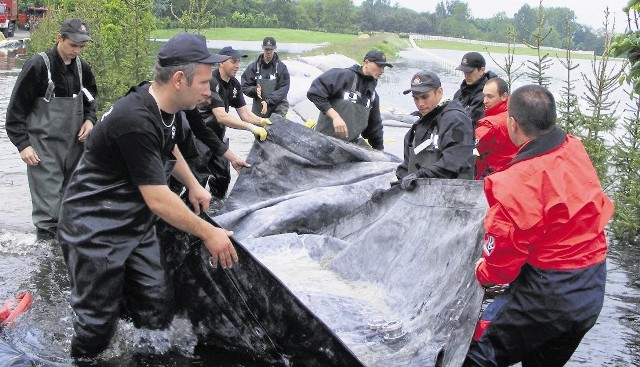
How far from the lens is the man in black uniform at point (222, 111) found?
328 inches

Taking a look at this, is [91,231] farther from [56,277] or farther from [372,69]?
[372,69]

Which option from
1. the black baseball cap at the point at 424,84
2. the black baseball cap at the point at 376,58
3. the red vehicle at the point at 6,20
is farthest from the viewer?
the red vehicle at the point at 6,20

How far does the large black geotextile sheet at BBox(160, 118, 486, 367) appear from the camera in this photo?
4.15 meters

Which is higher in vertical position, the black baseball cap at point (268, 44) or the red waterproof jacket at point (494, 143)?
the black baseball cap at point (268, 44)

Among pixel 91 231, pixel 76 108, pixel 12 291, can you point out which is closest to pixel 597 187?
pixel 91 231

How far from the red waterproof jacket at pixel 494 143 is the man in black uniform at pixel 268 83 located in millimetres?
5368

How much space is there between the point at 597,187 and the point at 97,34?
11.3 metres

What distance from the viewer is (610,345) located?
17.7 ft

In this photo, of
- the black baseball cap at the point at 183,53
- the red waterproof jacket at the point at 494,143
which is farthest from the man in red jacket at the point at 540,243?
the red waterproof jacket at the point at 494,143

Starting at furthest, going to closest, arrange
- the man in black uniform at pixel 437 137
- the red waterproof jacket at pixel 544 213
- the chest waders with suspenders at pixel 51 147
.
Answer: the chest waders with suspenders at pixel 51 147, the man in black uniform at pixel 437 137, the red waterproof jacket at pixel 544 213

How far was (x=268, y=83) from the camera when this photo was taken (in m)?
12.0

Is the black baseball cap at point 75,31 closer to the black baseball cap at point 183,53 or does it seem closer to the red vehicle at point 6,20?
the black baseball cap at point 183,53

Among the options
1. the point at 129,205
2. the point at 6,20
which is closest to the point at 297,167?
the point at 129,205

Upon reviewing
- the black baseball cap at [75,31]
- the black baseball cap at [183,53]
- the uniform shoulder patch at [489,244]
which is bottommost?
the uniform shoulder patch at [489,244]
